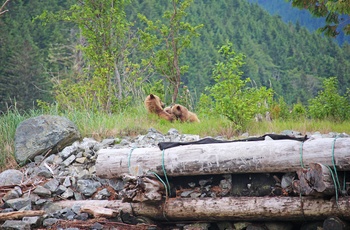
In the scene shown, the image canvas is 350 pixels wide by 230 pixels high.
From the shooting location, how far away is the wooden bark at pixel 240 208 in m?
5.12

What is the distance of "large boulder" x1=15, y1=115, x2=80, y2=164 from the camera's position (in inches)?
319

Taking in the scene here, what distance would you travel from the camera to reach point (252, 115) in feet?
29.7

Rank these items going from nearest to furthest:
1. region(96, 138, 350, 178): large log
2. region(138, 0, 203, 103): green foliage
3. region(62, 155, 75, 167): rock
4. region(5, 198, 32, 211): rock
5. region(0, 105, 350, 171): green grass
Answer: region(96, 138, 350, 178): large log
region(5, 198, 32, 211): rock
region(62, 155, 75, 167): rock
region(0, 105, 350, 171): green grass
region(138, 0, 203, 103): green foliage

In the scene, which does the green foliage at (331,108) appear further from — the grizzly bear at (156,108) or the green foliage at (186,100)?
the green foliage at (186,100)

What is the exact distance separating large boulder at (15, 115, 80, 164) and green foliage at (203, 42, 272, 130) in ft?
7.77

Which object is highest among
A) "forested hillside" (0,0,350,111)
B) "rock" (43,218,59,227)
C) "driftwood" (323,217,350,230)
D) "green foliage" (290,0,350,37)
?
"green foliage" (290,0,350,37)

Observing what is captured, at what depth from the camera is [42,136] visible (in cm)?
819

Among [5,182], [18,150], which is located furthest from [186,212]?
[18,150]

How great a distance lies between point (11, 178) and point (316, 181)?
4.13m

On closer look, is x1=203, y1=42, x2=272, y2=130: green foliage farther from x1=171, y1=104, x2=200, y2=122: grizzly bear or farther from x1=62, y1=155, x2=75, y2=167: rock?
x1=62, y1=155, x2=75, y2=167: rock

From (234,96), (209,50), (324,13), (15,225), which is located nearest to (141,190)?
(15,225)

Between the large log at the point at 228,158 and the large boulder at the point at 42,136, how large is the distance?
199 centimetres

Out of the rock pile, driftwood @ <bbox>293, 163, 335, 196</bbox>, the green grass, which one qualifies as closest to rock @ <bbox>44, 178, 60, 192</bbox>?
the rock pile

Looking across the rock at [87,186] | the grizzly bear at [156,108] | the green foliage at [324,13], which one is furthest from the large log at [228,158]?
the green foliage at [324,13]
